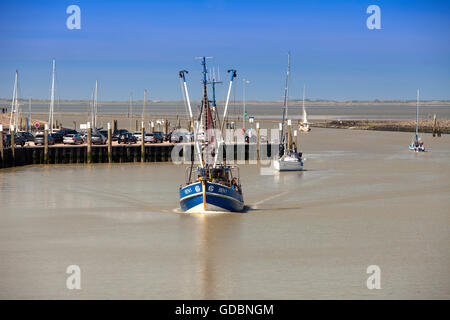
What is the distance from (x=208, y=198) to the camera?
4566 cm

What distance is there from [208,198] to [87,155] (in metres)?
42.0

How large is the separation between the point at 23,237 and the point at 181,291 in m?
14.3

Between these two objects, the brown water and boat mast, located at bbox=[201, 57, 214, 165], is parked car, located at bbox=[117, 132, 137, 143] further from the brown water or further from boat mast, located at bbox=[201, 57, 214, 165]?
boat mast, located at bbox=[201, 57, 214, 165]

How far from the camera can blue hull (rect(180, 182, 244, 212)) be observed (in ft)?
148

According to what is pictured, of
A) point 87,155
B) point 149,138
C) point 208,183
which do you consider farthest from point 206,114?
point 149,138

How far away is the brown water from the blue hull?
670mm

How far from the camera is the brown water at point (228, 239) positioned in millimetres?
30719

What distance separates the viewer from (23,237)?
40906 mm

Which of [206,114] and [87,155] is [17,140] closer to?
[87,155]

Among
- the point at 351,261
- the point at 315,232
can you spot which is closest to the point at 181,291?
the point at 351,261

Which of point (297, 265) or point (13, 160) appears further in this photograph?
point (13, 160)

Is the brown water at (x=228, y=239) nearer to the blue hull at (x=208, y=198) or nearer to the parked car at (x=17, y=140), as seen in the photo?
the blue hull at (x=208, y=198)

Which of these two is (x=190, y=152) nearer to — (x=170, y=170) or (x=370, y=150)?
(x=170, y=170)

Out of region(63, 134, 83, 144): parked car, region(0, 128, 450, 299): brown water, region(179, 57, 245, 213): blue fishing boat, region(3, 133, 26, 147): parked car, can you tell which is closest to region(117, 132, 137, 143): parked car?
region(63, 134, 83, 144): parked car
